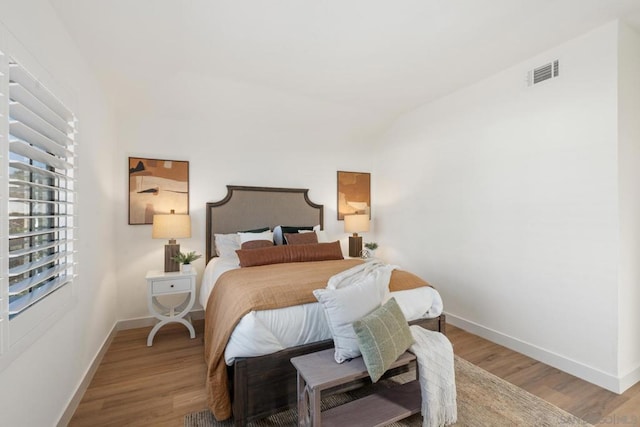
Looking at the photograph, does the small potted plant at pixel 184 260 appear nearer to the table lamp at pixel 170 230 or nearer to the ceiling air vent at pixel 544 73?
the table lamp at pixel 170 230

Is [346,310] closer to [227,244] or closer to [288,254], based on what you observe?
[288,254]

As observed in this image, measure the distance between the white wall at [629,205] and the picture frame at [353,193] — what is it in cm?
286

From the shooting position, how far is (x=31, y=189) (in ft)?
5.09

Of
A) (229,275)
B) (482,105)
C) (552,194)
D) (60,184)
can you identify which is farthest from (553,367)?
(60,184)

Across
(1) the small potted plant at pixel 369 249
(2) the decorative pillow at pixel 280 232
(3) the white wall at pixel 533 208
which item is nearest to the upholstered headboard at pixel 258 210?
(2) the decorative pillow at pixel 280 232

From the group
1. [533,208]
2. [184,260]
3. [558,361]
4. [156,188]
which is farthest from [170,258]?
[558,361]

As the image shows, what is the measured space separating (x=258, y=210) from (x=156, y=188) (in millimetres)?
1166

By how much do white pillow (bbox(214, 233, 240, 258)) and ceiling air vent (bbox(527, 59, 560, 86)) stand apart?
3275mm

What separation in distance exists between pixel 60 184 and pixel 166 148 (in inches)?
67.7

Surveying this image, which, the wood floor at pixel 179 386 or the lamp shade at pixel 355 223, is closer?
the wood floor at pixel 179 386

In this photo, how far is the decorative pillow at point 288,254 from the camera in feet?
9.31

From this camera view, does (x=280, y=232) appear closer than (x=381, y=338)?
No

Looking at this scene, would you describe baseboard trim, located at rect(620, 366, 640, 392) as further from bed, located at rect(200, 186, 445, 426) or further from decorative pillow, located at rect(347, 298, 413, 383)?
decorative pillow, located at rect(347, 298, 413, 383)

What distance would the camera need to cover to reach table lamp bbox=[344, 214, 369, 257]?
4164mm
